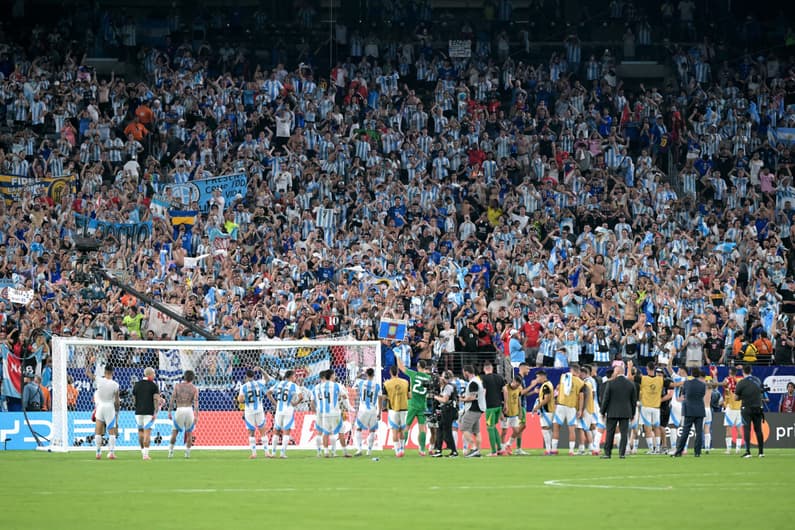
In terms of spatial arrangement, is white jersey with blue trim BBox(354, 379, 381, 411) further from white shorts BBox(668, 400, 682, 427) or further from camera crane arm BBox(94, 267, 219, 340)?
white shorts BBox(668, 400, 682, 427)

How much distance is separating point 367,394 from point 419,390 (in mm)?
1184

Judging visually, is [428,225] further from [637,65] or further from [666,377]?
[637,65]

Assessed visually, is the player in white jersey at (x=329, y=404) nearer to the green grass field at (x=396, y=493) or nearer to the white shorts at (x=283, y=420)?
the white shorts at (x=283, y=420)

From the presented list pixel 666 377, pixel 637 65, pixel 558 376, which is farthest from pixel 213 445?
pixel 637 65

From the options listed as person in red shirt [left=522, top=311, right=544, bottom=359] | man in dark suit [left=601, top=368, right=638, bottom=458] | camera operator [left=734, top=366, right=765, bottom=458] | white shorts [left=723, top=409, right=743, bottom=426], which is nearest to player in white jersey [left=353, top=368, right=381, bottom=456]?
man in dark suit [left=601, top=368, right=638, bottom=458]

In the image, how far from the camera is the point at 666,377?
103 ft

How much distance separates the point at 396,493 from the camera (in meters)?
18.7

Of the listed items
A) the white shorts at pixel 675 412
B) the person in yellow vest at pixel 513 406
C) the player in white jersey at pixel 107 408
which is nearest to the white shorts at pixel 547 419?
the person in yellow vest at pixel 513 406

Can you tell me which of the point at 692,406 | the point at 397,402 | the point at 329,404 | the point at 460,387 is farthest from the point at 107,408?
the point at 692,406

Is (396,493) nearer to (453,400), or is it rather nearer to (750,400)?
(453,400)

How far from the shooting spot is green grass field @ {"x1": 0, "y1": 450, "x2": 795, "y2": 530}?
1519 centimetres

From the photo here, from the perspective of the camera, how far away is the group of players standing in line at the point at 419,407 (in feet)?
90.8

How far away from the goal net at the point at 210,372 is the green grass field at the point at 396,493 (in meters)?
3.63

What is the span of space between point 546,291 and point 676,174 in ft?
32.2
